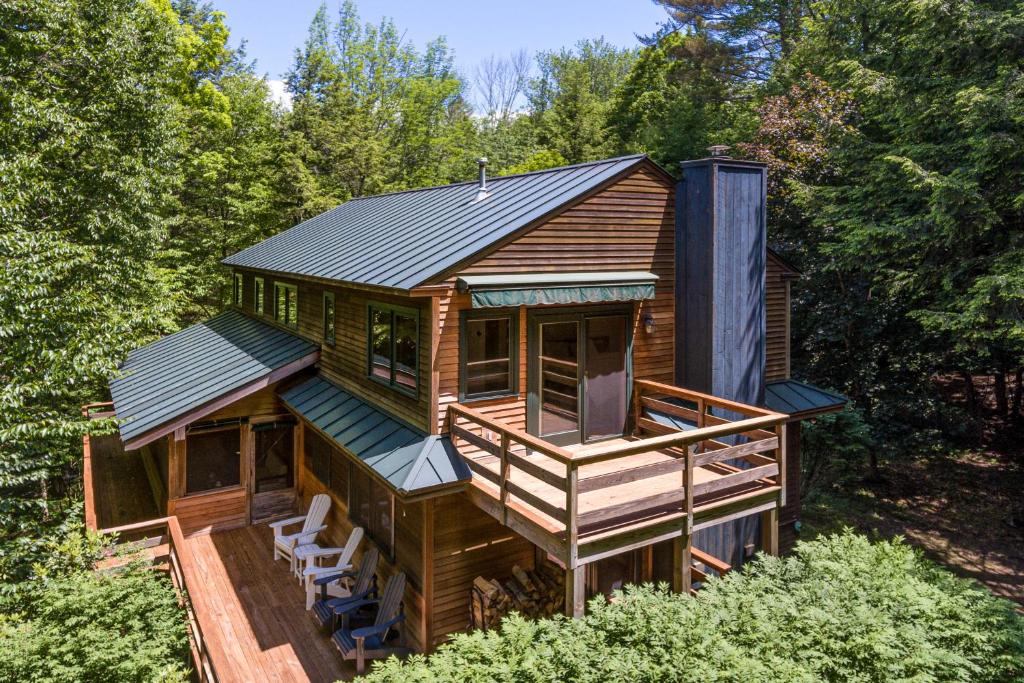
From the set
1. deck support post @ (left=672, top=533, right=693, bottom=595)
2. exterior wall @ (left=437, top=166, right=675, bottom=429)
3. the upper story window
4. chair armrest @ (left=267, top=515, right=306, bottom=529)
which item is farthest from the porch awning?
the upper story window

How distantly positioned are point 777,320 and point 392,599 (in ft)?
28.6

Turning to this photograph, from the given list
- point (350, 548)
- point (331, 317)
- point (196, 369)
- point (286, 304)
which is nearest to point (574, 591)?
point (350, 548)

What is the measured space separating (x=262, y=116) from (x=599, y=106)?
1770 cm

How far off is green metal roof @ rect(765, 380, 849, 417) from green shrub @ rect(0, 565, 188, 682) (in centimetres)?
1014

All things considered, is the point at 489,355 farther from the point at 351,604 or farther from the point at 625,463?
the point at 351,604

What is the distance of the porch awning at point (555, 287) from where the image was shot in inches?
334

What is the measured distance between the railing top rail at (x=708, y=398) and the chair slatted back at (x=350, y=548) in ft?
17.6

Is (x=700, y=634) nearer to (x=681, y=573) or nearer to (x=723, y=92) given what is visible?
(x=681, y=573)

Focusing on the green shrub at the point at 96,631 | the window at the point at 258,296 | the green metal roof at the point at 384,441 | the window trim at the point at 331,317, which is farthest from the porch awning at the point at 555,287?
the window at the point at 258,296

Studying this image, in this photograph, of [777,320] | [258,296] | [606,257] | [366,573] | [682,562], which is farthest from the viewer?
[258,296]

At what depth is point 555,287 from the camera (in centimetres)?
906

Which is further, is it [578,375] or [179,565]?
[578,375]

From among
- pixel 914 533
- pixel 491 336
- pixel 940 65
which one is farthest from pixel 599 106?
pixel 491 336

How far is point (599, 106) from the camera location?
1342 inches
